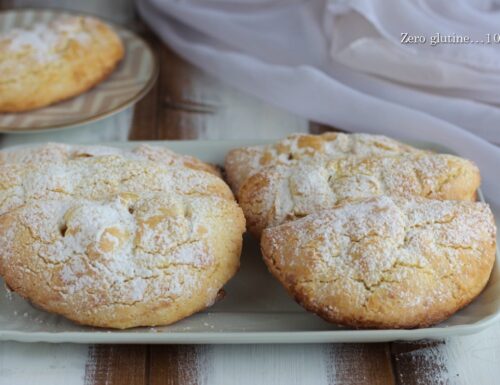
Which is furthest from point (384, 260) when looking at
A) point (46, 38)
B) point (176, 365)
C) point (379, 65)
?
point (46, 38)

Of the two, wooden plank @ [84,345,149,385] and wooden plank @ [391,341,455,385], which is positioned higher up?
wooden plank @ [391,341,455,385]

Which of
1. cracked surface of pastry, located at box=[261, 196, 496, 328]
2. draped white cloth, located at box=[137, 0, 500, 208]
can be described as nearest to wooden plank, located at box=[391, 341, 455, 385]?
cracked surface of pastry, located at box=[261, 196, 496, 328]

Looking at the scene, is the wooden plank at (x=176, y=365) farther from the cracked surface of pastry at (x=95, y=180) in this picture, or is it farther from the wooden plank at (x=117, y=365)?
the cracked surface of pastry at (x=95, y=180)

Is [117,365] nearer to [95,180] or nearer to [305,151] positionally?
[95,180]

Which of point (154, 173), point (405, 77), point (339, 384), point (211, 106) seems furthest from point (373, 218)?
point (211, 106)

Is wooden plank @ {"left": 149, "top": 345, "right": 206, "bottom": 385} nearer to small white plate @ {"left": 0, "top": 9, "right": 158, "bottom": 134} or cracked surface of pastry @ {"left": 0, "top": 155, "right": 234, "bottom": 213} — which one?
cracked surface of pastry @ {"left": 0, "top": 155, "right": 234, "bottom": 213}

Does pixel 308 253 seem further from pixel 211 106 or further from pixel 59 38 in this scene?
pixel 59 38

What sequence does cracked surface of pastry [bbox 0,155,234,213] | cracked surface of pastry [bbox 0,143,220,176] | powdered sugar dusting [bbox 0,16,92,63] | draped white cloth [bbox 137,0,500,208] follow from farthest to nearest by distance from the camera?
powdered sugar dusting [bbox 0,16,92,63] → draped white cloth [bbox 137,0,500,208] → cracked surface of pastry [bbox 0,143,220,176] → cracked surface of pastry [bbox 0,155,234,213]
